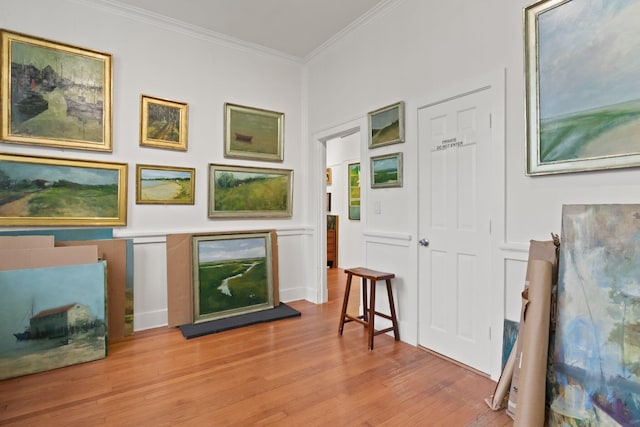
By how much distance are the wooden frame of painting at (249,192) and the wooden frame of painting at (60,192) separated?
951 mm

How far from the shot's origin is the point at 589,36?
1.88 meters

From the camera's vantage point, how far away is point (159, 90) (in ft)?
11.6

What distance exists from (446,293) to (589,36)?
1.97 meters

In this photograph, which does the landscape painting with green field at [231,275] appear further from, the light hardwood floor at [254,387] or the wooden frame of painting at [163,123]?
the wooden frame of painting at [163,123]

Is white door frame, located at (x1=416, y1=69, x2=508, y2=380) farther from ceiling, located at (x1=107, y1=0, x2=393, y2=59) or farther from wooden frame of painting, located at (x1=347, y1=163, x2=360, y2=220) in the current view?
wooden frame of painting, located at (x1=347, y1=163, x2=360, y2=220)

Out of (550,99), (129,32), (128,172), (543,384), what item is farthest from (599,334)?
(129,32)

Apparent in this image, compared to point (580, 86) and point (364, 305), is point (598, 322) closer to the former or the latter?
point (580, 86)

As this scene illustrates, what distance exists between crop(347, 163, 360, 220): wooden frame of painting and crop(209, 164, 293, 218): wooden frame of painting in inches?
88.5

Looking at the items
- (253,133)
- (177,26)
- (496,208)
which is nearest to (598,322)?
(496,208)

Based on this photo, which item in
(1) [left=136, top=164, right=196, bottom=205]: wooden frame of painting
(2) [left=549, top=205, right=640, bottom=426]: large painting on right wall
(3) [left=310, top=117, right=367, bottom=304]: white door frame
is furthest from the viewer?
(3) [left=310, top=117, right=367, bottom=304]: white door frame

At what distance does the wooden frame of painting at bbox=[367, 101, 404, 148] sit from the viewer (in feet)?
10.1

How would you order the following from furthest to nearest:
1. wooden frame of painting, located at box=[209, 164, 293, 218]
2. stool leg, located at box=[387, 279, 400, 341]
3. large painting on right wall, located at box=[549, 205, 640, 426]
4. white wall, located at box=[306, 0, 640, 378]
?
wooden frame of painting, located at box=[209, 164, 293, 218] < stool leg, located at box=[387, 279, 400, 341] < white wall, located at box=[306, 0, 640, 378] < large painting on right wall, located at box=[549, 205, 640, 426]

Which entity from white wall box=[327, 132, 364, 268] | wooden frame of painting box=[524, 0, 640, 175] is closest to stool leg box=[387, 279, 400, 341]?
wooden frame of painting box=[524, 0, 640, 175]

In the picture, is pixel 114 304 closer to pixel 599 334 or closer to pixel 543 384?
pixel 543 384
